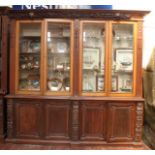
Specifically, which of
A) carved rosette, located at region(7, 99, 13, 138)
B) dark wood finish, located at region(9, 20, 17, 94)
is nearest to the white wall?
dark wood finish, located at region(9, 20, 17, 94)

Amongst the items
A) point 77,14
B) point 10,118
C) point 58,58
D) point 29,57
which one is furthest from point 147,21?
point 10,118

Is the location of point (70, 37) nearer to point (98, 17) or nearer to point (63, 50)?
point (63, 50)

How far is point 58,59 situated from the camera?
12.5 ft

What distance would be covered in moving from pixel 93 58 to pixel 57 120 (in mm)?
1104

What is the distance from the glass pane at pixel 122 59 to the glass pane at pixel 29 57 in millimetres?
1172

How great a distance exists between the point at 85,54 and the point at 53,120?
3.68 feet

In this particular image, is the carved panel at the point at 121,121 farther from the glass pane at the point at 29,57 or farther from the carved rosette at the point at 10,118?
the carved rosette at the point at 10,118

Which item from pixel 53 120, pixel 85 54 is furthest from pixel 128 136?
pixel 85 54

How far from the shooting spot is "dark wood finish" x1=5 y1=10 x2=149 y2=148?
3568 mm

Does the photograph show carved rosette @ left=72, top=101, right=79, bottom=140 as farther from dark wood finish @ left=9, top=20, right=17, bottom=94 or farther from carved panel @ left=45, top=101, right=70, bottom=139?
dark wood finish @ left=9, top=20, right=17, bottom=94

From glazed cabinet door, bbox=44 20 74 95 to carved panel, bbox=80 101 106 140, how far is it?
1.16ft

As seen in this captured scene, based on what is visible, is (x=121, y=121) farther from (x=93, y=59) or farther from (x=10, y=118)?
(x=10, y=118)

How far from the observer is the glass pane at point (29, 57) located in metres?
3.77

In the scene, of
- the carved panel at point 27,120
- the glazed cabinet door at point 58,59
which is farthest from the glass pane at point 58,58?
the carved panel at point 27,120
